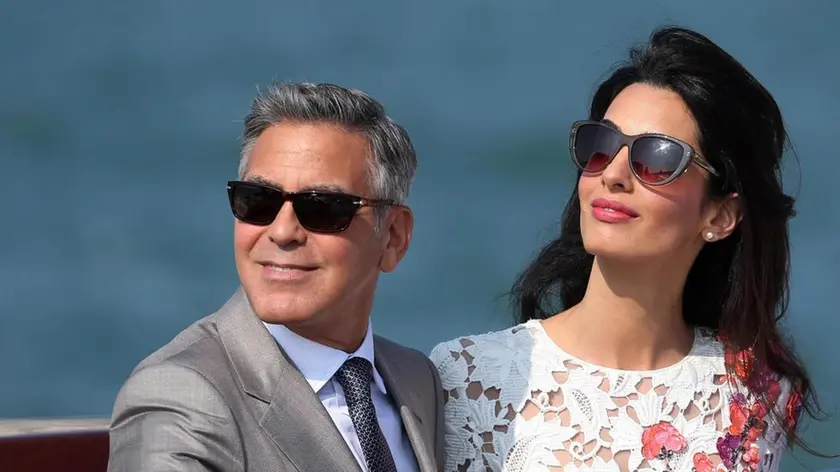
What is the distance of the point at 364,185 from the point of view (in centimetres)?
304

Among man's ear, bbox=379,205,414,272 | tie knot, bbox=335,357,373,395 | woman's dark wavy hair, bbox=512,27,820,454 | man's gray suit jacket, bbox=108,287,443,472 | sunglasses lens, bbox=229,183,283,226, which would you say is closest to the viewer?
man's gray suit jacket, bbox=108,287,443,472

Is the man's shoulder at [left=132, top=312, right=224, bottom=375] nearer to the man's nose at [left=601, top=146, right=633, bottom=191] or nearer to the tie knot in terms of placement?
the tie knot

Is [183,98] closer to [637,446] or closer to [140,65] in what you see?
[140,65]

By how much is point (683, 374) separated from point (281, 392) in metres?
1.17

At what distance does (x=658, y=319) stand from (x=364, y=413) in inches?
36.6

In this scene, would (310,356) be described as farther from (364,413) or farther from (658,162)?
(658,162)

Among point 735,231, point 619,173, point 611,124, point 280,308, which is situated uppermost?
point 611,124

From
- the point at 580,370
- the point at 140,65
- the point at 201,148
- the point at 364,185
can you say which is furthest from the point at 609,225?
the point at 140,65

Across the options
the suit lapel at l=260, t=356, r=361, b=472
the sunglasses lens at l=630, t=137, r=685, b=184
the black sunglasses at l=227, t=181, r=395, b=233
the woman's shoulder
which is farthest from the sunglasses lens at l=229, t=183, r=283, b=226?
the sunglasses lens at l=630, t=137, r=685, b=184

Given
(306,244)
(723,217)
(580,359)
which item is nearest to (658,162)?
(723,217)

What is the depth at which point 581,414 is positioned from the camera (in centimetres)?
353

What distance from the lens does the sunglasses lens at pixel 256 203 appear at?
2912 millimetres

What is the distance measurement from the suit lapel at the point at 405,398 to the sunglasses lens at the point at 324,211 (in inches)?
15.4

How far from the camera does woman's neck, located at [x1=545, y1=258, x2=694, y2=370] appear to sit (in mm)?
3539
